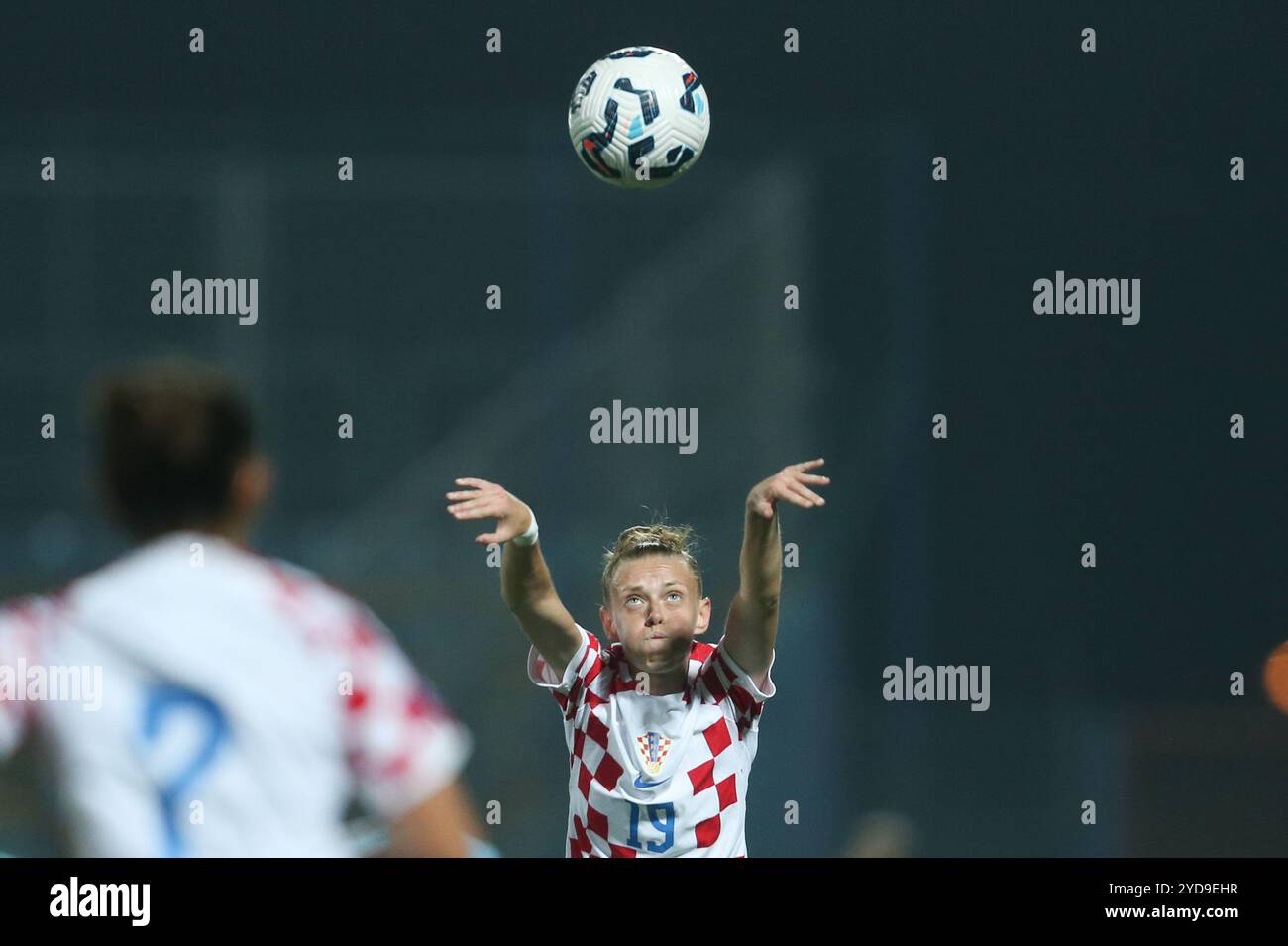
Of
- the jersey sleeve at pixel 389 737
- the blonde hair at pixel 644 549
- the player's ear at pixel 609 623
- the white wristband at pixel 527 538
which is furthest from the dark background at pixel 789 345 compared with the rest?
the jersey sleeve at pixel 389 737

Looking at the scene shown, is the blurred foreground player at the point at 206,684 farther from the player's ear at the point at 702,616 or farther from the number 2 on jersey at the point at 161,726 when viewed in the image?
the player's ear at the point at 702,616

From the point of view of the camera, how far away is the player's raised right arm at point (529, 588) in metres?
4.58

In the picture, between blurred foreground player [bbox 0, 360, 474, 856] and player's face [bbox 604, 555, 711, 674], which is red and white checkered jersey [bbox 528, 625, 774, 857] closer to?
player's face [bbox 604, 555, 711, 674]

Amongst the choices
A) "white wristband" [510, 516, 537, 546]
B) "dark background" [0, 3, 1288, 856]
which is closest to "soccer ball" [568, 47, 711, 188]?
"white wristband" [510, 516, 537, 546]

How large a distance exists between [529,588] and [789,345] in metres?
8.31

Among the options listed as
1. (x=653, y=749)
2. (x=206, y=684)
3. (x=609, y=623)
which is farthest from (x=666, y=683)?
(x=206, y=684)

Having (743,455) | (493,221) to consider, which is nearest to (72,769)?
(743,455)

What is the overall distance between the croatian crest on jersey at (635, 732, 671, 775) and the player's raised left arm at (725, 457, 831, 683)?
0.31 metres

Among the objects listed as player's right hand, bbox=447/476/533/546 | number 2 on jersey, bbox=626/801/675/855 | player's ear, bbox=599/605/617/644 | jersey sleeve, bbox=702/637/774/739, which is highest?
player's right hand, bbox=447/476/533/546

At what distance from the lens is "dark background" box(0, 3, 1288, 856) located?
38.1 feet

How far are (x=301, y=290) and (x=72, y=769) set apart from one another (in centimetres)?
1113
